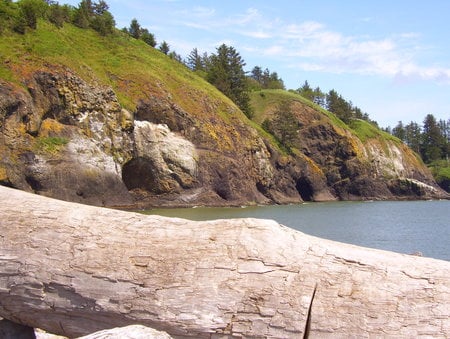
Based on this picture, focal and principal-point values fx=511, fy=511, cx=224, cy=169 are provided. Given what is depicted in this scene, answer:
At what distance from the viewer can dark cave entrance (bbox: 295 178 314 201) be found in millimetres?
88438

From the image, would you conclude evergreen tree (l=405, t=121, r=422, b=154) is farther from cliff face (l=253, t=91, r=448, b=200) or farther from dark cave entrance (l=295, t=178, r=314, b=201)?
→ dark cave entrance (l=295, t=178, r=314, b=201)

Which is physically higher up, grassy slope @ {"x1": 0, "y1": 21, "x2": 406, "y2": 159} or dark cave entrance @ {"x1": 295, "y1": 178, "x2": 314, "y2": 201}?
grassy slope @ {"x1": 0, "y1": 21, "x2": 406, "y2": 159}

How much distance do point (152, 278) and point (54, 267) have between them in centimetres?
114

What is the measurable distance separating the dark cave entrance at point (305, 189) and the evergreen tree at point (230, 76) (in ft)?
55.8

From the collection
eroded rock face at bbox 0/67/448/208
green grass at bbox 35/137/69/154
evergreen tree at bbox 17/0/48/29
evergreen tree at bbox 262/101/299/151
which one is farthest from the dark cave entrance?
evergreen tree at bbox 17/0/48/29

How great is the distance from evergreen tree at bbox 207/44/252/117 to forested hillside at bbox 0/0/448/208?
42cm

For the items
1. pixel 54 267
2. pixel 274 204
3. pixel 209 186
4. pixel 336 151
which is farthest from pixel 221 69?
pixel 54 267

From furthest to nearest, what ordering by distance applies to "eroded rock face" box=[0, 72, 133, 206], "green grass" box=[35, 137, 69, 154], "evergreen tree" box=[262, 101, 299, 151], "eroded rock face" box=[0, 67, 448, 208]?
"evergreen tree" box=[262, 101, 299, 151], "green grass" box=[35, 137, 69, 154], "eroded rock face" box=[0, 67, 448, 208], "eroded rock face" box=[0, 72, 133, 206]

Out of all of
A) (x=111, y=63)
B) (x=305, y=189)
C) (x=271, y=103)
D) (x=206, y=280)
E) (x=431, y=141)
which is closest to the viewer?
(x=206, y=280)

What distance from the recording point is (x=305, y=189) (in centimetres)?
8912

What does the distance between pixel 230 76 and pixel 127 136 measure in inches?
1965

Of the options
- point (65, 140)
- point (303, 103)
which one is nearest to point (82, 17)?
point (65, 140)

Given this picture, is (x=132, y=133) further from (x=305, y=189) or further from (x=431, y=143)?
(x=431, y=143)

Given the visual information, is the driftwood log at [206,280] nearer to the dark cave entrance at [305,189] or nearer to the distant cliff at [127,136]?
the distant cliff at [127,136]
